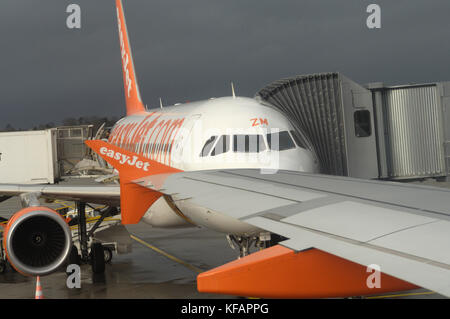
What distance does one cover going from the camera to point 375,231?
2875 mm

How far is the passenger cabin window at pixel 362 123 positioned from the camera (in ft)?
68.4

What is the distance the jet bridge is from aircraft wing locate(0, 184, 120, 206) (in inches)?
357

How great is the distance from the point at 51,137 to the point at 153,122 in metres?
20.5

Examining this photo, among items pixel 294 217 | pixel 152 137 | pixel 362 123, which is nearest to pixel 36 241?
pixel 152 137

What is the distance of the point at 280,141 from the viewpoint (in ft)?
32.6

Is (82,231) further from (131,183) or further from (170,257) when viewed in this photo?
(131,183)

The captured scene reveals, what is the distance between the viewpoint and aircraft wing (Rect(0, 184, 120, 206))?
12230 millimetres

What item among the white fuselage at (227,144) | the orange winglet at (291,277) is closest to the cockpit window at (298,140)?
the white fuselage at (227,144)

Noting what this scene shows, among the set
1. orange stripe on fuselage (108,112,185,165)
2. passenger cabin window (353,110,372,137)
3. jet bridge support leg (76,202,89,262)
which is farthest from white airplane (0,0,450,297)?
passenger cabin window (353,110,372,137)

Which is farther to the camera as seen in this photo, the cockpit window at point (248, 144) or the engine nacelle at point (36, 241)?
the engine nacelle at point (36, 241)

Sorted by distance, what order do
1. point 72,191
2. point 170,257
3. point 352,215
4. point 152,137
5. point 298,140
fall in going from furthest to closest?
point 170,257, point 152,137, point 72,191, point 298,140, point 352,215

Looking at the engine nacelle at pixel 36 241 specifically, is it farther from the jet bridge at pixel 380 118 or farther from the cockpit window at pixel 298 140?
the jet bridge at pixel 380 118

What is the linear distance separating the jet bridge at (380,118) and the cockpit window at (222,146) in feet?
32.8

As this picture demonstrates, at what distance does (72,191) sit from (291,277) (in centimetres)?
1023
